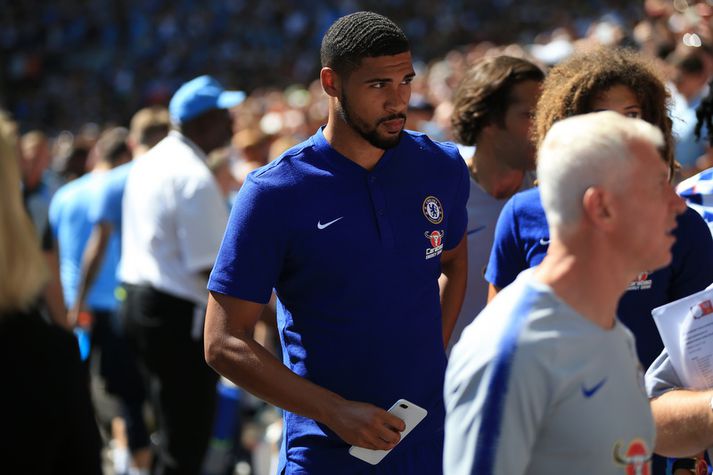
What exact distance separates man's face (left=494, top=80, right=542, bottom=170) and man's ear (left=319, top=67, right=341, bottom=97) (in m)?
0.99

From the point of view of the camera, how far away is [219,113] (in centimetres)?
599

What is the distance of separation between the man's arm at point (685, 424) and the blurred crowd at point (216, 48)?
7963 mm

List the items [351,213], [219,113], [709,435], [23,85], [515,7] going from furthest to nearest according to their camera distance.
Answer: [23,85], [515,7], [219,113], [351,213], [709,435]

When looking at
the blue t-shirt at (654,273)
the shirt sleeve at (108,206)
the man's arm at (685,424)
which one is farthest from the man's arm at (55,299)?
the man's arm at (685,424)

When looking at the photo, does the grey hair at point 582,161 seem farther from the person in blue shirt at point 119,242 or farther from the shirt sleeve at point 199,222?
the person in blue shirt at point 119,242

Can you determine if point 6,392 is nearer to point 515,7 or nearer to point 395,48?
point 395,48

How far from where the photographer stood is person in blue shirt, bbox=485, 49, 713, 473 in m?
2.90

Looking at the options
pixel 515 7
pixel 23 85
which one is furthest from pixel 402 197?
pixel 23 85

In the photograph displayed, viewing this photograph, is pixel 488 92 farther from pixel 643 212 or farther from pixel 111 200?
pixel 111 200

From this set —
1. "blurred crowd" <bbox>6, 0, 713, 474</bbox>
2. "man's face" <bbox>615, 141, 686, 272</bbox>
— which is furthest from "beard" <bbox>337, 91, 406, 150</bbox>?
"blurred crowd" <bbox>6, 0, 713, 474</bbox>

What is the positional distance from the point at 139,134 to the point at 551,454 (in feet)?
18.5

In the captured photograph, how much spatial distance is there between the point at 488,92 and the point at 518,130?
0.18 m

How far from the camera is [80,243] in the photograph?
26.2 feet

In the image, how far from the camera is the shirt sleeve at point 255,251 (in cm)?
293
